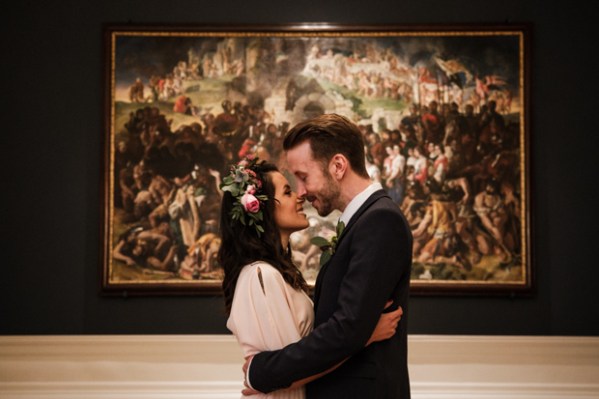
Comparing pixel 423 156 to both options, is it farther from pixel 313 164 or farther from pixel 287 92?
pixel 313 164

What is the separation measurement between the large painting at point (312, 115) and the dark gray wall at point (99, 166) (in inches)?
6.0

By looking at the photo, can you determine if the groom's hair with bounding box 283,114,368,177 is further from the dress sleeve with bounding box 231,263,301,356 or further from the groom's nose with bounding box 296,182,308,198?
the dress sleeve with bounding box 231,263,301,356

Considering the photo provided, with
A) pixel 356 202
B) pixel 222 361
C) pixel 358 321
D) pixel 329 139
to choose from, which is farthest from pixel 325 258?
pixel 222 361

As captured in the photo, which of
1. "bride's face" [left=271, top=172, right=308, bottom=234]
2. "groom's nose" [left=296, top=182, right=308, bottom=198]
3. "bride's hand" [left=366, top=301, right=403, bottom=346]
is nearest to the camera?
"bride's hand" [left=366, top=301, right=403, bottom=346]

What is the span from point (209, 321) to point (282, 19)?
102 inches

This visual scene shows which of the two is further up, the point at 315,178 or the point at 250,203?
the point at 315,178

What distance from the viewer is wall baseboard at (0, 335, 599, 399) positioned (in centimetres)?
520

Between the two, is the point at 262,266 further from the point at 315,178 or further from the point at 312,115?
the point at 312,115

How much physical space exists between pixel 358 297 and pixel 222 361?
9.04 feet

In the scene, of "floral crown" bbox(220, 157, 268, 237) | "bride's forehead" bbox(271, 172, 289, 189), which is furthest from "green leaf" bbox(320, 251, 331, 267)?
"bride's forehead" bbox(271, 172, 289, 189)

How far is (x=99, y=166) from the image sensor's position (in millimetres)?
5363

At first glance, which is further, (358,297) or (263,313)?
(263,313)

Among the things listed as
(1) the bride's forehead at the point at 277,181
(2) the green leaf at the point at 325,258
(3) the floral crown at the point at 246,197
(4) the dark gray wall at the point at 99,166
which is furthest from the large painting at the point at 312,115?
(2) the green leaf at the point at 325,258

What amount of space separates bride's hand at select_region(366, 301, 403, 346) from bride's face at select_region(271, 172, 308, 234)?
76 cm
